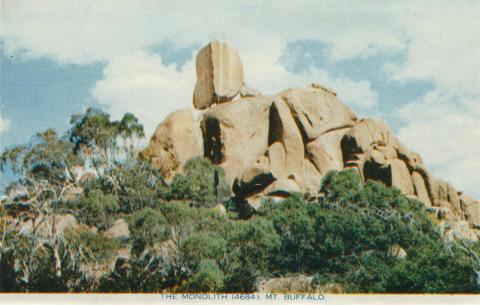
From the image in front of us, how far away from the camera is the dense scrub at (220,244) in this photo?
23766mm

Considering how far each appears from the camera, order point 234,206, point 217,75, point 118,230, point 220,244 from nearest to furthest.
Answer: point 220,244, point 118,230, point 234,206, point 217,75

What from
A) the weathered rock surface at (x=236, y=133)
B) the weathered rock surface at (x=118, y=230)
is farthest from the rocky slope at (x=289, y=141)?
the weathered rock surface at (x=118, y=230)

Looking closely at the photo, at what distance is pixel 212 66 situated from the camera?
142 ft

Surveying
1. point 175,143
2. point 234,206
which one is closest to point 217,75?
point 175,143

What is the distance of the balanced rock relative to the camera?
4288 centimetres

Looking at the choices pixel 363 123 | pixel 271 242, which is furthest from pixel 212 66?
pixel 271 242

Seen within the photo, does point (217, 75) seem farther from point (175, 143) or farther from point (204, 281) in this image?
point (204, 281)

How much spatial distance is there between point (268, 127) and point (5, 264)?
20.6 m

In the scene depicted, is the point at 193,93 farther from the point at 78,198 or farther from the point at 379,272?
the point at 379,272

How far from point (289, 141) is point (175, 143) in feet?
20.3

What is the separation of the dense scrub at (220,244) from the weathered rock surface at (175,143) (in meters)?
5.05

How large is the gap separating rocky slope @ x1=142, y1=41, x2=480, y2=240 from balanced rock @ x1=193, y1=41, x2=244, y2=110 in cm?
6

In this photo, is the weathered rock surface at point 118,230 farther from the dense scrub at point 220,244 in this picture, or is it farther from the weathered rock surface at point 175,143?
the weathered rock surface at point 175,143

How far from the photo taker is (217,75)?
→ 43219mm
